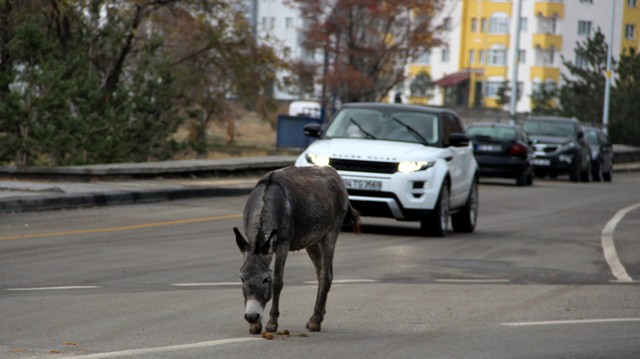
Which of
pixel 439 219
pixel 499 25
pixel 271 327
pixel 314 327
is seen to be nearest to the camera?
pixel 271 327

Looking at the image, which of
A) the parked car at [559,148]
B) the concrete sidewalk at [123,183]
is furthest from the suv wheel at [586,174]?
the concrete sidewalk at [123,183]

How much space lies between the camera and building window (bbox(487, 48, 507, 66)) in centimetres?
11288

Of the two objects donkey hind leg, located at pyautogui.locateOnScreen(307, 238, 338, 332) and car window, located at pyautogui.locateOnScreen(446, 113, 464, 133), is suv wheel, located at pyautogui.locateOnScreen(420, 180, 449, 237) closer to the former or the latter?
car window, located at pyautogui.locateOnScreen(446, 113, 464, 133)

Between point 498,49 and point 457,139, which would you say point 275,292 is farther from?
point 498,49

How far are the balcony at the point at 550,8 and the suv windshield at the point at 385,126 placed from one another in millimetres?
85846

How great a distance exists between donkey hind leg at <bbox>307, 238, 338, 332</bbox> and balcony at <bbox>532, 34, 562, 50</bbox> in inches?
3880

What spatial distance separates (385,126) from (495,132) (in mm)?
19421

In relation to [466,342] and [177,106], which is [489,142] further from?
[466,342]

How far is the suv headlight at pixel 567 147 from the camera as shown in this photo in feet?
144

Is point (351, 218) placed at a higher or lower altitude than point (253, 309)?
higher

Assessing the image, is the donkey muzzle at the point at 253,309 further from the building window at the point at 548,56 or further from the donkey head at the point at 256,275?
the building window at the point at 548,56

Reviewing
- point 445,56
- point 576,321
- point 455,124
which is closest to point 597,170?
point 455,124

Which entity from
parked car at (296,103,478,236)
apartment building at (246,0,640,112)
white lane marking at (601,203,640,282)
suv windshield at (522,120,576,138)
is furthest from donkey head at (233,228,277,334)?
apartment building at (246,0,640,112)

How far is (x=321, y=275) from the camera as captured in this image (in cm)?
1033
